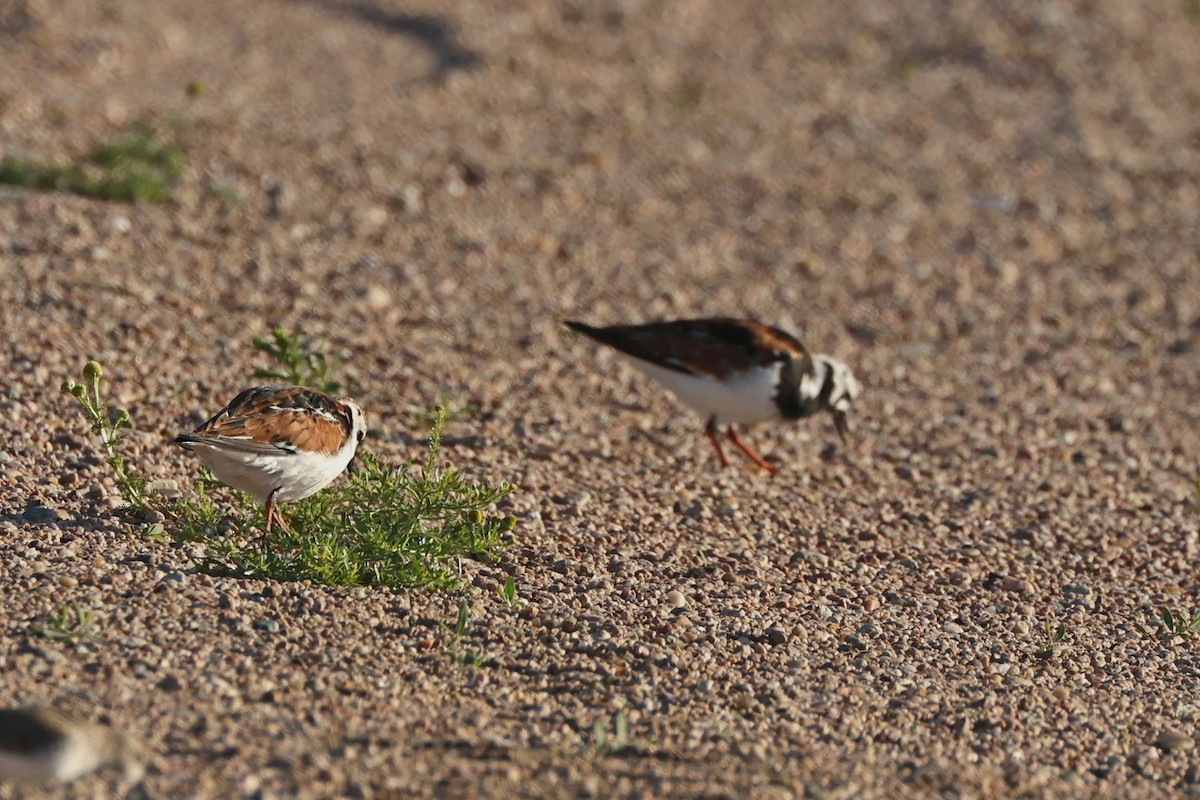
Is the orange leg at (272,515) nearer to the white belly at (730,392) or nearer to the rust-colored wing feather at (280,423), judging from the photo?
the rust-colored wing feather at (280,423)

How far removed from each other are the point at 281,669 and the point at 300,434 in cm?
95

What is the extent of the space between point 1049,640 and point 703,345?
7.78 ft

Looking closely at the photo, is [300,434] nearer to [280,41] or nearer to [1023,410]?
[1023,410]

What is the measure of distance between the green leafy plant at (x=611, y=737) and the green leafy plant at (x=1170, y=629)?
2.24m

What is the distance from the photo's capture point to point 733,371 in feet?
24.3

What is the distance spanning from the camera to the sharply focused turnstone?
7.40m

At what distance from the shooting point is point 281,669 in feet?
15.7

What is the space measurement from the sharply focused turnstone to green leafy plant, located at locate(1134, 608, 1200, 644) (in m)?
1.98

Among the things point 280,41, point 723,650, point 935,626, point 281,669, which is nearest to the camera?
point 281,669

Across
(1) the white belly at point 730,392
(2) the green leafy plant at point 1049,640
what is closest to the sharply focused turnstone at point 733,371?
(1) the white belly at point 730,392

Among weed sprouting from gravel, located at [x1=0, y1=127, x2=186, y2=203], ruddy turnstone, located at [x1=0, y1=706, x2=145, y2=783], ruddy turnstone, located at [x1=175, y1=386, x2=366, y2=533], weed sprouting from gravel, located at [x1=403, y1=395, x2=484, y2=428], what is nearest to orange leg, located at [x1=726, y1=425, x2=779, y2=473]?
weed sprouting from gravel, located at [x1=403, y1=395, x2=484, y2=428]

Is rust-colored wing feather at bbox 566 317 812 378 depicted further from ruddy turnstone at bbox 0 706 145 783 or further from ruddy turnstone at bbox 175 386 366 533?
ruddy turnstone at bbox 0 706 145 783

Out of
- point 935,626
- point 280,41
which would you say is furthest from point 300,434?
point 280,41

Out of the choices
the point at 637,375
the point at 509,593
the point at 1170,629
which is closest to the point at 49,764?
the point at 509,593
